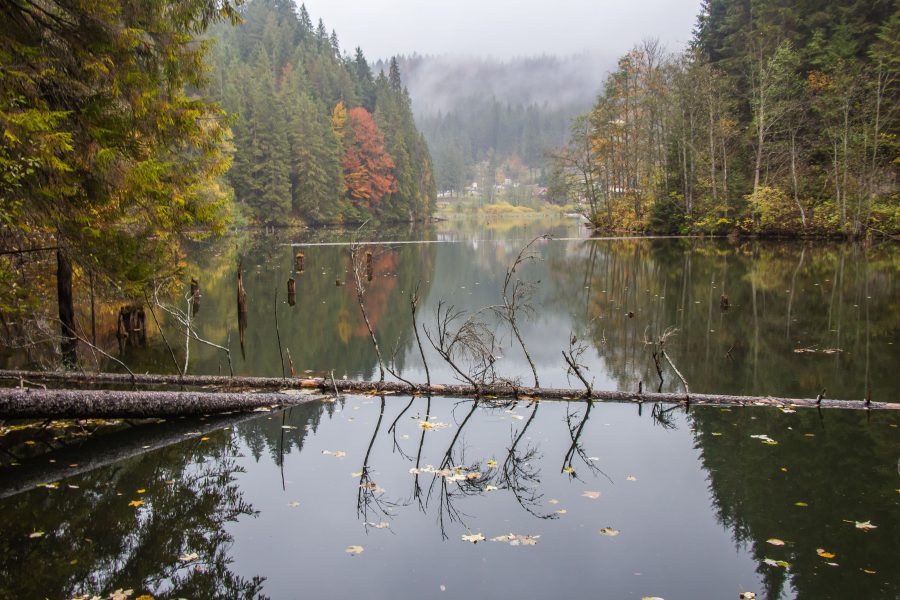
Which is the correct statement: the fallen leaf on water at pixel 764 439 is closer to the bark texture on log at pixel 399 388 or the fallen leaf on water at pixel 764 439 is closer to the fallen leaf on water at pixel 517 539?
the bark texture on log at pixel 399 388

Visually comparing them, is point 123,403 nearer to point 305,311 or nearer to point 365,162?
point 305,311

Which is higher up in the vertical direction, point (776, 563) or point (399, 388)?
point (399, 388)

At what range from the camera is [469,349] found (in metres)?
14.0

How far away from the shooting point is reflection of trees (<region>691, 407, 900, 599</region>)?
5.11m

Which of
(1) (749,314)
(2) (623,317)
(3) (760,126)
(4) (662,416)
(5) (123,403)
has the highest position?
(3) (760,126)

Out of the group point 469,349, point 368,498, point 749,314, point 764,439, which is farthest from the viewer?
point 749,314

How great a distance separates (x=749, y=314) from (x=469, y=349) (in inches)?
330

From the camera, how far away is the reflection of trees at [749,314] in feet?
38.7

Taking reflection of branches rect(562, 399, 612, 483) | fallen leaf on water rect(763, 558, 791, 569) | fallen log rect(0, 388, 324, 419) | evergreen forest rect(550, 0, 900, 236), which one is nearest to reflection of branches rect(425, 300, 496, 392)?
reflection of branches rect(562, 399, 612, 483)

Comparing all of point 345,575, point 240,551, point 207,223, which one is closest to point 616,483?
point 345,575

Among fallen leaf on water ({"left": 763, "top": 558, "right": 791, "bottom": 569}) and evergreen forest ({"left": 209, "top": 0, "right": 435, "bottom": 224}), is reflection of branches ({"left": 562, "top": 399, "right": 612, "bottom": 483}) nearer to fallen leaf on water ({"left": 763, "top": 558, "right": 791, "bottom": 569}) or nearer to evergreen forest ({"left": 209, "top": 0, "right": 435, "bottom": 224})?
fallen leaf on water ({"left": 763, "top": 558, "right": 791, "bottom": 569})

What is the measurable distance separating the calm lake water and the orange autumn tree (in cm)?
6110

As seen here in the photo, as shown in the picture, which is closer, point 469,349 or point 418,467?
point 418,467

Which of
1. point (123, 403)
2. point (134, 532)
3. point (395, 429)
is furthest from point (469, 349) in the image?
point (134, 532)
